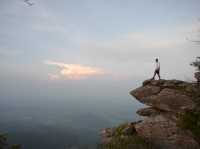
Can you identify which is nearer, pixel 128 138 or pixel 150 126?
pixel 128 138

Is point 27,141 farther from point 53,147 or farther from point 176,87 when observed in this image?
point 176,87

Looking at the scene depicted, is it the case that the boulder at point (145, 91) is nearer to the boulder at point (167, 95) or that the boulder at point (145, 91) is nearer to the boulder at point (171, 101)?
the boulder at point (167, 95)

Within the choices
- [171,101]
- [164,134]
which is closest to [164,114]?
[171,101]

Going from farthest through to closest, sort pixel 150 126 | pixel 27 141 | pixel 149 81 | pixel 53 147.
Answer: pixel 27 141 < pixel 53 147 < pixel 149 81 < pixel 150 126

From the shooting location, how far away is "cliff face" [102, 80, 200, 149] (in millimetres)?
18219

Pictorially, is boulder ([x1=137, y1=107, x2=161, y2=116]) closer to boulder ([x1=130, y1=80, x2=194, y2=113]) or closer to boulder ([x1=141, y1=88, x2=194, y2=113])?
boulder ([x1=130, y1=80, x2=194, y2=113])

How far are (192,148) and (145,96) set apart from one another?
282 inches

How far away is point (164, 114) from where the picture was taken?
2111 centimetres

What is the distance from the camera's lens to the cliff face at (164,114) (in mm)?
18219

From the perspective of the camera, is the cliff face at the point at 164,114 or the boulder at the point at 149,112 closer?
the cliff face at the point at 164,114

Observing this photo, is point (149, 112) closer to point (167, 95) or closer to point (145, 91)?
point (145, 91)

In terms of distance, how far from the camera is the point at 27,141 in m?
197

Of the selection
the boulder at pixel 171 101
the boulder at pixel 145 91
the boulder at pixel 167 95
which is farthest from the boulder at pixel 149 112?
the boulder at pixel 145 91

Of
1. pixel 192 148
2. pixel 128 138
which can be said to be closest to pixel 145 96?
pixel 128 138
